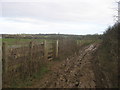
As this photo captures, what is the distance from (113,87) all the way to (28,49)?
16.5 ft

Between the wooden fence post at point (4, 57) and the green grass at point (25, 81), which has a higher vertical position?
the wooden fence post at point (4, 57)

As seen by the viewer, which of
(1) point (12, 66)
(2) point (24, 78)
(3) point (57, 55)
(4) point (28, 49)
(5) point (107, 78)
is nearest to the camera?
(5) point (107, 78)

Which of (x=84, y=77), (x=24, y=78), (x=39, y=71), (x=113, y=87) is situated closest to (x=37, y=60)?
(x=39, y=71)

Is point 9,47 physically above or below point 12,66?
above

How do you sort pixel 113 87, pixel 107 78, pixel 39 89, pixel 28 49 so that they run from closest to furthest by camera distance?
pixel 113 87, pixel 107 78, pixel 39 89, pixel 28 49

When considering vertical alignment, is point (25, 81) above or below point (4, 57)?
below

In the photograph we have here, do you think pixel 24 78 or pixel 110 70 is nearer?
pixel 110 70

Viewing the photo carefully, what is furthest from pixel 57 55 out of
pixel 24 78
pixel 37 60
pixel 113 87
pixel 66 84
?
pixel 113 87

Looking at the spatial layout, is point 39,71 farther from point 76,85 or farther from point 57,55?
point 57,55

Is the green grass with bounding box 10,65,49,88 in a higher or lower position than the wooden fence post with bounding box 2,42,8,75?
lower

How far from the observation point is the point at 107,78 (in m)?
6.91

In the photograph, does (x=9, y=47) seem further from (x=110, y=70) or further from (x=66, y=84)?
(x=110, y=70)

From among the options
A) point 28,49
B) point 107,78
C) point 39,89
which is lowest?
point 39,89

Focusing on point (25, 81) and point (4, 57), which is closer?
point (4, 57)
